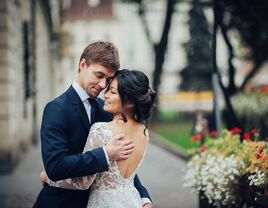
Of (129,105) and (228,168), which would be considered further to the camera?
(228,168)

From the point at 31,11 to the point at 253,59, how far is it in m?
13.5

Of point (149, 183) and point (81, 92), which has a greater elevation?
point (81, 92)

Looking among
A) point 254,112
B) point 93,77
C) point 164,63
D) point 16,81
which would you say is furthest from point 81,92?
point 164,63

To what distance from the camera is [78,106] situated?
350 centimetres

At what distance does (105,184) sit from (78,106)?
1.63ft

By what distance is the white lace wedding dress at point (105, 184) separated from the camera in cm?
336

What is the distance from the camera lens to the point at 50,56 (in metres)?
32.6

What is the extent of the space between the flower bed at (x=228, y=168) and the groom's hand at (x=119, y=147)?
221 cm

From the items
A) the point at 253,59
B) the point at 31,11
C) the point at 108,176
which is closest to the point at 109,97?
the point at 108,176

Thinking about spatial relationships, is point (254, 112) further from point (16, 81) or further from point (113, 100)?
point (113, 100)

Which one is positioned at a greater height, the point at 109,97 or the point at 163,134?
the point at 109,97

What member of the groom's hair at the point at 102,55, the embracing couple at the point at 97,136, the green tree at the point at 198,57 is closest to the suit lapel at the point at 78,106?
the embracing couple at the point at 97,136

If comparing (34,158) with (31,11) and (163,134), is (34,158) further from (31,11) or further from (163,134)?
(163,134)

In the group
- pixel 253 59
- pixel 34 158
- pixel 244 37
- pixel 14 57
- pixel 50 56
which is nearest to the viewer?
pixel 14 57
